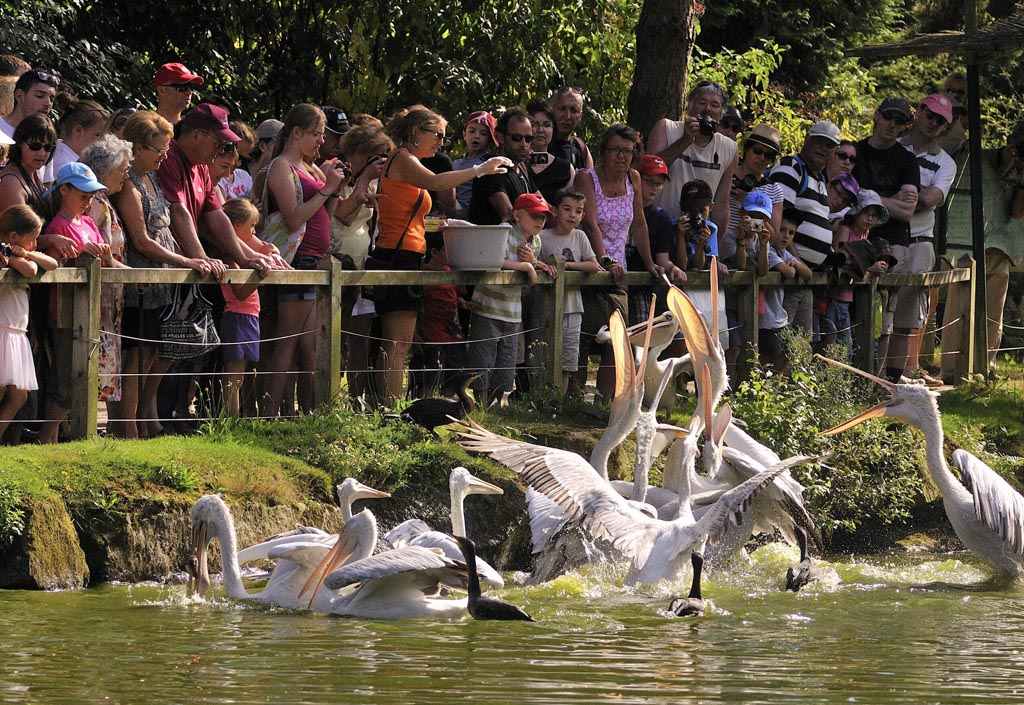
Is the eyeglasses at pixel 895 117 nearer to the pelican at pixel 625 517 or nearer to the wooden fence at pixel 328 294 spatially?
the wooden fence at pixel 328 294

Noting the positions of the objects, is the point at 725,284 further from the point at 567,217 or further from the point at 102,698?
the point at 102,698

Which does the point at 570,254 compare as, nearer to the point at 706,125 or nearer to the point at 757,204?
the point at 706,125

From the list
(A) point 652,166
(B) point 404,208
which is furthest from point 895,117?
(B) point 404,208

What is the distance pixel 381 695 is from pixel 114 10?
425 inches

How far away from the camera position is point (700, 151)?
11.4m

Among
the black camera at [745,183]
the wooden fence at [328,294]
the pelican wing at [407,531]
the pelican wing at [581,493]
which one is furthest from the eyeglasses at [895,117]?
the pelican wing at [407,531]

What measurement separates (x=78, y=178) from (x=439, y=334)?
107 inches

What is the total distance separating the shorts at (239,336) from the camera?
9.01 meters

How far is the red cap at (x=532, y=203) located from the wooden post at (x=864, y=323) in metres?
3.45

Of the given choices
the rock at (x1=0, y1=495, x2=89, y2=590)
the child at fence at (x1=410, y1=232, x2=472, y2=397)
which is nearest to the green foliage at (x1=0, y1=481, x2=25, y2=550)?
the rock at (x1=0, y1=495, x2=89, y2=590)

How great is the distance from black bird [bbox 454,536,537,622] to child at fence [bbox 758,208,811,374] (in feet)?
16.2

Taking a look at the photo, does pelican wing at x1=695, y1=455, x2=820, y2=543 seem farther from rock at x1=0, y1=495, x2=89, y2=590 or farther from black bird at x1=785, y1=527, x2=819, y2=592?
rock at x1=0, y1=495, x2=89, y2=590

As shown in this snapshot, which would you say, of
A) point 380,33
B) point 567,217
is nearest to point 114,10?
point 380,33

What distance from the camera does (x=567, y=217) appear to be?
10422 mm
